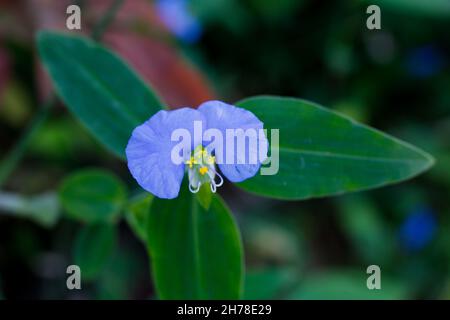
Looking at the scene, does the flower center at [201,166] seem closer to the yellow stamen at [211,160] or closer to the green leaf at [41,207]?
Result: the yellow stamen at [211,160]

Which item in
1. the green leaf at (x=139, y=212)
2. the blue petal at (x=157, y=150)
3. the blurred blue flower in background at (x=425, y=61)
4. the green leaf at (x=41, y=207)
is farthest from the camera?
the blurred blue flower in background at (x=425, y=61)

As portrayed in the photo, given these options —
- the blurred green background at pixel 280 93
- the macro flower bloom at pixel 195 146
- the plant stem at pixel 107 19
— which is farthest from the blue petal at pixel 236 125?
the blurred green background at pixel 280 93

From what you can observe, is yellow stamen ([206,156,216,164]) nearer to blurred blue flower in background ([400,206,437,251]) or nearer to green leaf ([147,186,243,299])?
green leaf ([147,186,243,299])

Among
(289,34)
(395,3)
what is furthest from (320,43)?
(395,3)

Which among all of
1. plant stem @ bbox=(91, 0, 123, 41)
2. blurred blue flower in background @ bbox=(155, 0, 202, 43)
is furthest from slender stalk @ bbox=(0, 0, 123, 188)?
blurred blue flower in background @ bbox=(155, 0, 202, 43)

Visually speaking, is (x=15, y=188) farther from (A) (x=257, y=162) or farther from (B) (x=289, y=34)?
(A) (x=257, y=162)

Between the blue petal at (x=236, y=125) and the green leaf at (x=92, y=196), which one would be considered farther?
the green leaf at (x=92, y=196)
